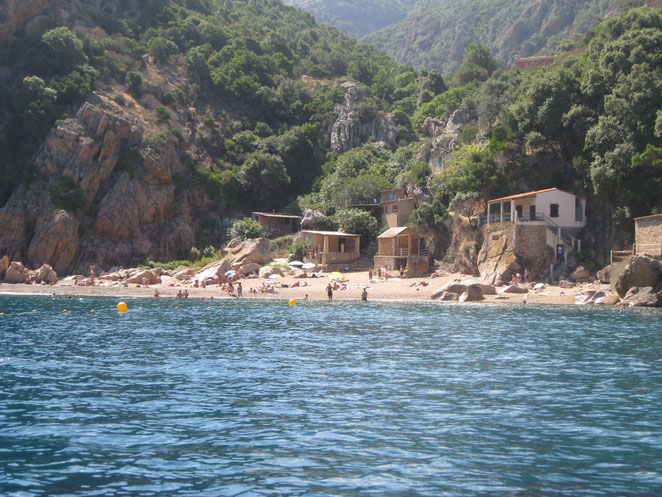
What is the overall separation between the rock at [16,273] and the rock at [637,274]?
4784 cm

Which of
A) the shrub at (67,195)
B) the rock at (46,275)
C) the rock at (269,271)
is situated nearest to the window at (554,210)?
the rock at (269,271)

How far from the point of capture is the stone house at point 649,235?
34.2 meters

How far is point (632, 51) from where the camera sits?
4197cm

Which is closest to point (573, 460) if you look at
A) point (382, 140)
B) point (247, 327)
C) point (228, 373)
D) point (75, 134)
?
point (228, 373)

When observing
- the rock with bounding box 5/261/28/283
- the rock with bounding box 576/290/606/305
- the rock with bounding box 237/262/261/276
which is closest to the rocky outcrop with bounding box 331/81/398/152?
the rock with bounding box 237/262/261/276

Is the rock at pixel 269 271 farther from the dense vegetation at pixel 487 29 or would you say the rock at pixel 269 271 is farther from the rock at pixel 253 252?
the dense vegetation at pixel 487 29

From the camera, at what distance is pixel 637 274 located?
1314 inches

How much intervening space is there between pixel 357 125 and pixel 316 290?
40082 mm

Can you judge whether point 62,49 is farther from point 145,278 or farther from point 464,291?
point 464,291

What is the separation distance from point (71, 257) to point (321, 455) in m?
54.8

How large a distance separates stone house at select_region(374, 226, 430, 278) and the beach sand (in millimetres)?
2110

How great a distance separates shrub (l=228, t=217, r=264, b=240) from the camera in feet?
197

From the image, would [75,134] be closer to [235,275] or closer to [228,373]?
[235,275]

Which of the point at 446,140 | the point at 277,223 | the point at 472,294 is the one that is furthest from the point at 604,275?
the point at 277,223
